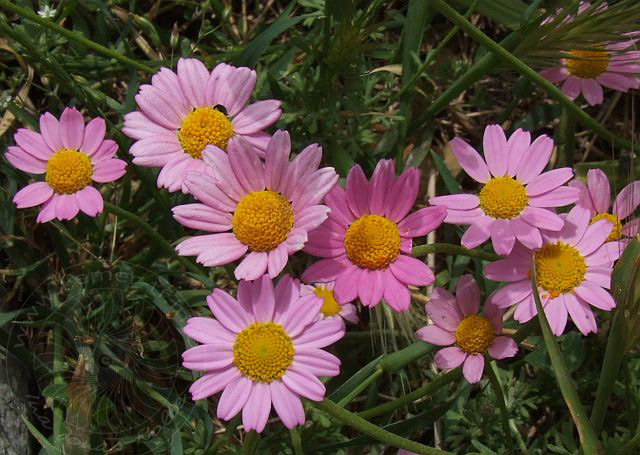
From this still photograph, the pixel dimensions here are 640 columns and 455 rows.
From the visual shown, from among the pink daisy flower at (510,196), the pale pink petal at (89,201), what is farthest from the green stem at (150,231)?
the pink daisy flower at (510,196)

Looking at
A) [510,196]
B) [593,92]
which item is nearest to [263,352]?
[510,196]

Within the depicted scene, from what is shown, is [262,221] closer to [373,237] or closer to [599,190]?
[373,237]

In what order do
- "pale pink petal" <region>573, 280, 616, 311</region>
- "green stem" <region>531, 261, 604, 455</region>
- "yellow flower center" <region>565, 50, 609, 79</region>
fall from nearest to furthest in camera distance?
1. "green stem" <region>531, 261, 604, 455</region>
2. "pale pink petal" <region>573, 280, 616, 311</region>
3. "yellow flower center" <region>565, 50, 609, 79</region>

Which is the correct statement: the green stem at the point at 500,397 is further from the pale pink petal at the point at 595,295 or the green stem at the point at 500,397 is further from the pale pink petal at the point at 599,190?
the pale pink petal at the point at 599,190

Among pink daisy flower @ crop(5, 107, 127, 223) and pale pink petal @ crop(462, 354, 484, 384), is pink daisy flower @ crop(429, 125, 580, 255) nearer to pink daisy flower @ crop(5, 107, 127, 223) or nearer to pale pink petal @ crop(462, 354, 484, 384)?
pale pink petal @ crop(462, 354, 484, 384)

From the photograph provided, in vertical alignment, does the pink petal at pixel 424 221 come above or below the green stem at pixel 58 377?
above

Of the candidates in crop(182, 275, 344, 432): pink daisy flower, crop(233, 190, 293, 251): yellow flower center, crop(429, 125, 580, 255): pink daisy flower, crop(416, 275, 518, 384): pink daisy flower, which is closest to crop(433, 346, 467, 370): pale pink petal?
crop(416, 275, 518, 384): pink daisy flower

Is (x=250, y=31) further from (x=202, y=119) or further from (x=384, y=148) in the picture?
(x=202, y=119)
